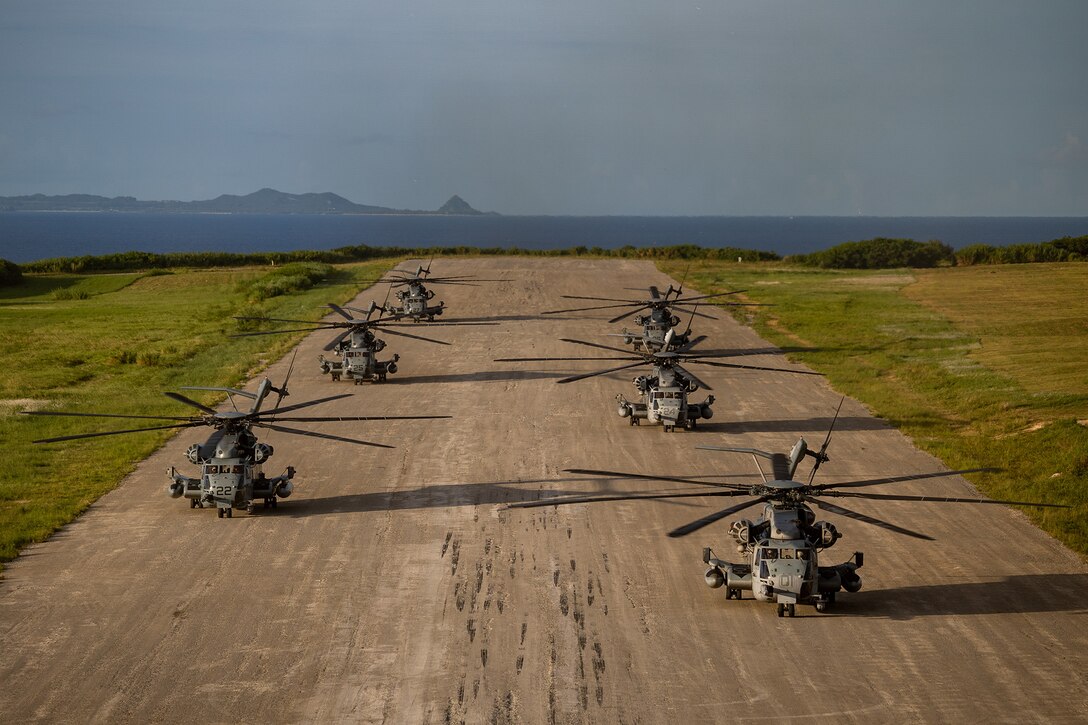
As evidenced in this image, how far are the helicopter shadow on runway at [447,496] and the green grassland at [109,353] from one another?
7.14 m

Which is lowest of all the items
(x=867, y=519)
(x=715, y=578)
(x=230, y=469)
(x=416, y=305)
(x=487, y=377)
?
(x=715, y=578)

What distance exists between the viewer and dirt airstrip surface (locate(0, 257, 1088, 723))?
19.6 m

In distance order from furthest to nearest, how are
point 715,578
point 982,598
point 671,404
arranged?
1. point 671,404
2. point 982,598
3. point 715,578

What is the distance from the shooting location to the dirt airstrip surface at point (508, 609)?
19.6m

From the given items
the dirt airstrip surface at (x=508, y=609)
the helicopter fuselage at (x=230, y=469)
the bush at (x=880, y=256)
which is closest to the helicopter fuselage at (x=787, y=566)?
the dirt airstrip surface at (x=508, y=609)

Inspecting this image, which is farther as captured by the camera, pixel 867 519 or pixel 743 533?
pixel 743 533

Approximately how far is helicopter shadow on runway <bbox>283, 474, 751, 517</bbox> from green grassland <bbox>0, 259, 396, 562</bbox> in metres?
7.14

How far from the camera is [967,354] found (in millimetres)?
57094

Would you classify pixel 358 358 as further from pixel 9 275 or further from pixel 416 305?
pixel 9 275

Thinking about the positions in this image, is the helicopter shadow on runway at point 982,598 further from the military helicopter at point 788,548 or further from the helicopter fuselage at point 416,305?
the helicopter fuselage at point 416,305

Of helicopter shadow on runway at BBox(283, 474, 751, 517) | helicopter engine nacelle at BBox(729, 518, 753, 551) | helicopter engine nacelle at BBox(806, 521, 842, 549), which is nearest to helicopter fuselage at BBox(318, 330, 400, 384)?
helicopter shadow on runway at BBox(283, 474, 751, 517)

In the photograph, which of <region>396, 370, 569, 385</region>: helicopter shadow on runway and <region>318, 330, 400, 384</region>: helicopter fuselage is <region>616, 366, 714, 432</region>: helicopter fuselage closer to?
<region>396, 370, 569, 385</region>: helicopter shadow on runway

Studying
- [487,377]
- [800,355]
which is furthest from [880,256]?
[487,377]

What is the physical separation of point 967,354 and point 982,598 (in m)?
35.4
